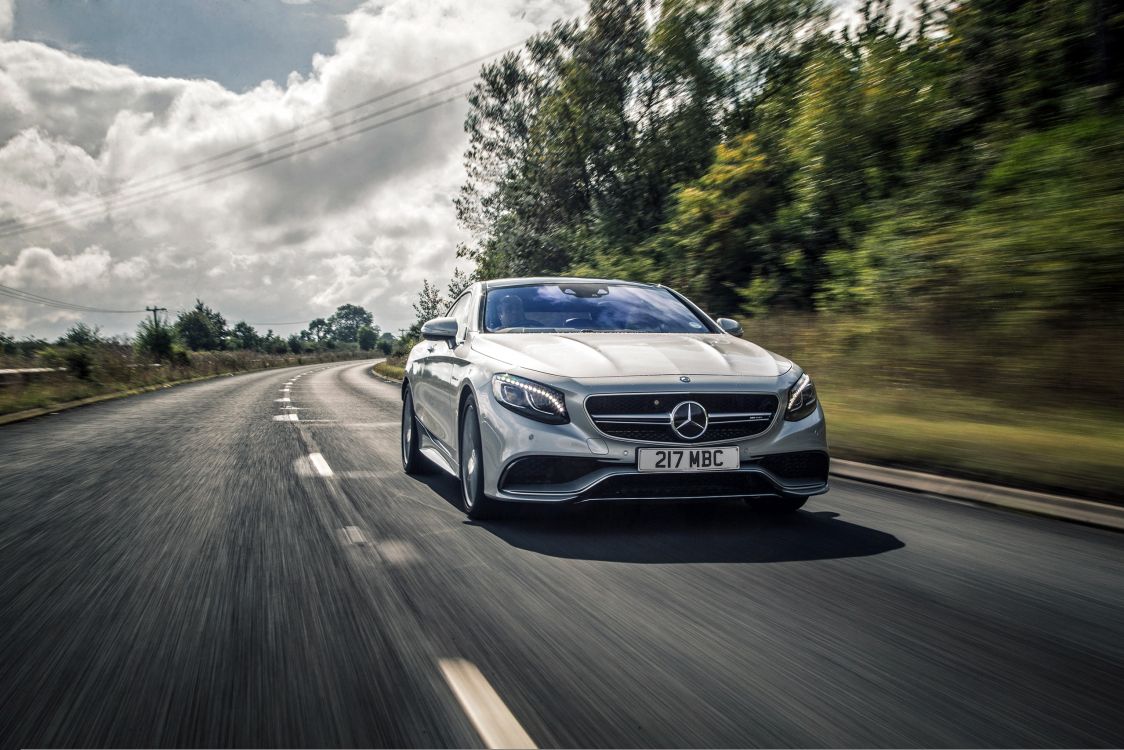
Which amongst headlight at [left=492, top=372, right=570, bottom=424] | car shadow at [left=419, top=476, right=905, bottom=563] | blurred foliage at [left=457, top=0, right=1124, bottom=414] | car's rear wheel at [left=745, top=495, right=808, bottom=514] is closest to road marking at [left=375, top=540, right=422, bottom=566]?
car shadow at [left=419, top=476, right=905, bottom=563]

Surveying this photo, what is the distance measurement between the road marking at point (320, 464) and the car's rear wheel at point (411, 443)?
2.27 feet

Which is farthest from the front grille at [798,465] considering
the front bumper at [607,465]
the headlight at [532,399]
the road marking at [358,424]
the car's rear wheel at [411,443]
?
the road marking at [358,424]

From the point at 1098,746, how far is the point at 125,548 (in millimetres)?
4670

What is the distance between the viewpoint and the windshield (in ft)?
21.6

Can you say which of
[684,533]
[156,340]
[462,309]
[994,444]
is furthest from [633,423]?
[156,340]

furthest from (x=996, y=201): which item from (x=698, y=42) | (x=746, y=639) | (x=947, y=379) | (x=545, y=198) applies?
(x=545, y=198)

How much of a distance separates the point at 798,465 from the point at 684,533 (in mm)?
762

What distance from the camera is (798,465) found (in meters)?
5.33

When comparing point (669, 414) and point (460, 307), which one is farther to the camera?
point (460, 307)

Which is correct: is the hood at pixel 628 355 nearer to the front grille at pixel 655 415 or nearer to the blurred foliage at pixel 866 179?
the front grille at pixel 655 415

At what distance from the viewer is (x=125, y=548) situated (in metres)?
5.12

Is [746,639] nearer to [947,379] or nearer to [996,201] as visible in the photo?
[947,379]

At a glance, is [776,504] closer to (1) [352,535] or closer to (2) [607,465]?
(2) [607,465]

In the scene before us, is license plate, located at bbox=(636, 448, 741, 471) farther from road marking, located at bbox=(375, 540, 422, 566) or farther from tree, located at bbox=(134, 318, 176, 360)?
tree, located at bbox=(134, 318, 176, 360)
